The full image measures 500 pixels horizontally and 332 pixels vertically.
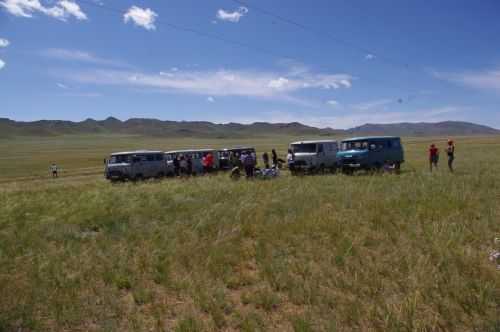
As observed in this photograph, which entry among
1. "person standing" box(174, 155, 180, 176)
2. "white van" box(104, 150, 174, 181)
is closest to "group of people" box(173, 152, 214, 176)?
"person standing" box(174, 155, 180, 176)

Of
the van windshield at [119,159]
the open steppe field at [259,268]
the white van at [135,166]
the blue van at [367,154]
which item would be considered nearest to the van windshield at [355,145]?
the blue van at [367,154]

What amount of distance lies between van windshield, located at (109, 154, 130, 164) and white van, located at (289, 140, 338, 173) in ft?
34.5

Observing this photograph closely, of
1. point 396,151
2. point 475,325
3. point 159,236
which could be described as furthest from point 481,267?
point 396,151

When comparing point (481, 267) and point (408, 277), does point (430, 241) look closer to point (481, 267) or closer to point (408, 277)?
point (481, 267)

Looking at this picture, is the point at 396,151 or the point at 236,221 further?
the point at 396,151

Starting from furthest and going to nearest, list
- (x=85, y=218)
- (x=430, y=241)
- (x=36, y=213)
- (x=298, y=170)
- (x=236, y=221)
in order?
(x=298, y=170) < (x=36, y=213) < (x=85, y=218) < (x=236, y=221) < (x=430, y=241)

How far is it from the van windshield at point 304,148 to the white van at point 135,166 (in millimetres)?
9787

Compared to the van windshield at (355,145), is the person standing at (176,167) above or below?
below

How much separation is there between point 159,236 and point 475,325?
562cm

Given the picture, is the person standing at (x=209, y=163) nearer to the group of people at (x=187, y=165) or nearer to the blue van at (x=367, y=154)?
the group of people at (x=187, y=165)

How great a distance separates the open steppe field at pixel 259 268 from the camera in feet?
14.7

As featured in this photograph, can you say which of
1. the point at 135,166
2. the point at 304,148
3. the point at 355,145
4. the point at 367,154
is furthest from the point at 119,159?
the point at 367,154

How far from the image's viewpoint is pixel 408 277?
17.0ft

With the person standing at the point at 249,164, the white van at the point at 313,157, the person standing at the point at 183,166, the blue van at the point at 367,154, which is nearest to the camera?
the person standing at the point at 249,164
